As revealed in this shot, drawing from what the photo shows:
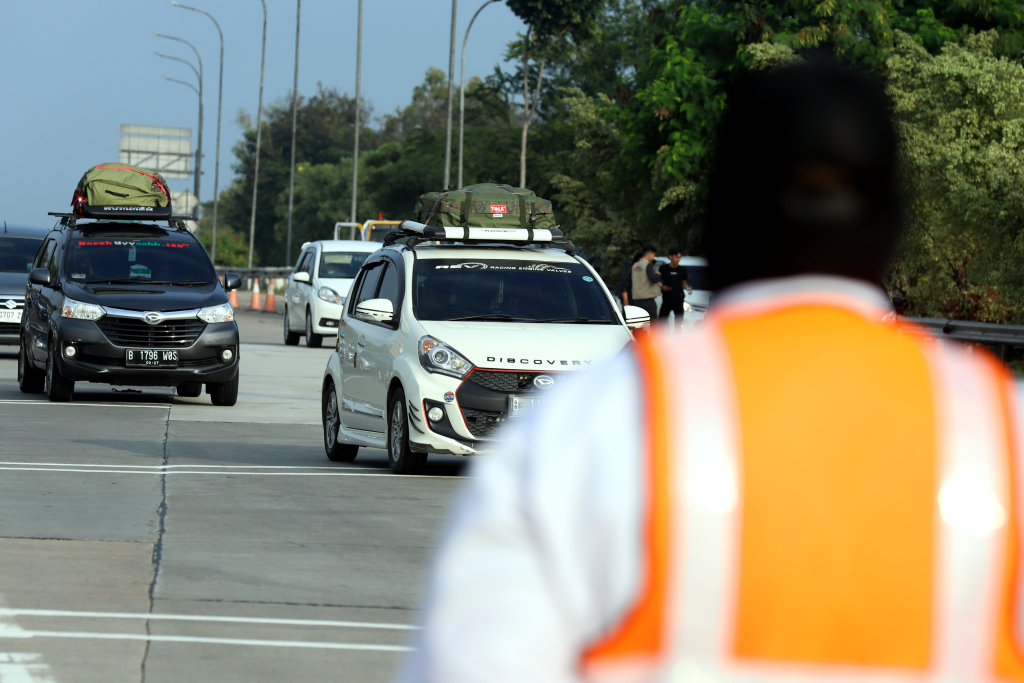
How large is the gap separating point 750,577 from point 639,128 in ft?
154

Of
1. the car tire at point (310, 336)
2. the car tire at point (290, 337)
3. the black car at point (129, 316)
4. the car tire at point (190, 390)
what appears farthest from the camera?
the car tire at point (290, 337)

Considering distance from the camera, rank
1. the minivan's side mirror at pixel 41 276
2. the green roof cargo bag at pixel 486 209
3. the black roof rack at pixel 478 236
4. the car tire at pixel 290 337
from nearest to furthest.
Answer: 1. the black roof rack at pixel 478 236
2. the green roof cargo bag at pixel 486 209
3. the minivan's side mirror at pixel 41 276
4. the car tire at pixel 290 337

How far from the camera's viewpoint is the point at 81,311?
1666cm

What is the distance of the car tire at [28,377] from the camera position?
59.2 feet

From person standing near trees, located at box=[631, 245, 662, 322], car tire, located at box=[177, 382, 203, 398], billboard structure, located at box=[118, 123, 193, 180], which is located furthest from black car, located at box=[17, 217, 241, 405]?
billboard structure, located at box=[118, 123, 193, 180]

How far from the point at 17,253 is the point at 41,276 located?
22.6ft

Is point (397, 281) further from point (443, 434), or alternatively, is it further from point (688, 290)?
point (688, 290)

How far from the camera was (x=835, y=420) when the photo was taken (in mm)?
1547

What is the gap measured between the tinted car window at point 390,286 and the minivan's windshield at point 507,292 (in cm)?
19

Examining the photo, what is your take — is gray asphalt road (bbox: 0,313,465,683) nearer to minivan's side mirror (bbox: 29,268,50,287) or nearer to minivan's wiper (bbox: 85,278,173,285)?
minivan's wiper (bbox: 85,278,173,285)

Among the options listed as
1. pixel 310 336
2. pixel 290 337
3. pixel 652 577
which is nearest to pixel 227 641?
pixel 652 577

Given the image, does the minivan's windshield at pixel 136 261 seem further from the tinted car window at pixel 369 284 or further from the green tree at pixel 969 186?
the green tree at pixel 969 186

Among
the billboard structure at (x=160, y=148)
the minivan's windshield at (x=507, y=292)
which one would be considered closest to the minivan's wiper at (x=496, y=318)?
the minivan's windshield at (x=507, y=292)

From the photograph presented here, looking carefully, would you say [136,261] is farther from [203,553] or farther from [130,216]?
[203,553]
